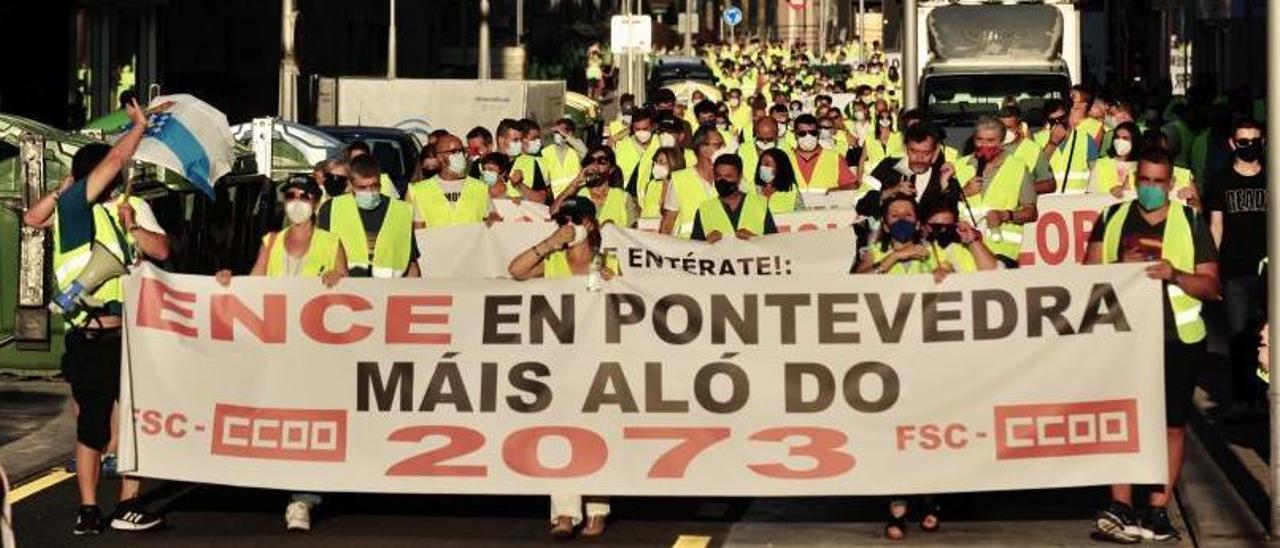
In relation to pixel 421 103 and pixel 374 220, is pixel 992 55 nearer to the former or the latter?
pixel 421 103

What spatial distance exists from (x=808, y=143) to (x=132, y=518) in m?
9.34

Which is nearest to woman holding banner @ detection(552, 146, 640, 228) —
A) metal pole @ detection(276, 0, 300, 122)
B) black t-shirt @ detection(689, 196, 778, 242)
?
black t-shirt @ detection(689, 196, 778, 242)

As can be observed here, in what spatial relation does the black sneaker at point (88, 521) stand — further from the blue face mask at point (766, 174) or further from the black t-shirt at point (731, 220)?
the blue face mask at point (766, 174)

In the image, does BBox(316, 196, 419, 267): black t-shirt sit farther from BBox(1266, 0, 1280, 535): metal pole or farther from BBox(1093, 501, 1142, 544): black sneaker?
BBox(1266, 0, 1280, 535): metal pole

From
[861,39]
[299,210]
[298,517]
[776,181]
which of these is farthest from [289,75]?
[861,39]

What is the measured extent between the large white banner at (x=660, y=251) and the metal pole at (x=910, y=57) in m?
11.0

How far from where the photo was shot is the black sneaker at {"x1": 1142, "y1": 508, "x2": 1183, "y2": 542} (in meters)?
11.8

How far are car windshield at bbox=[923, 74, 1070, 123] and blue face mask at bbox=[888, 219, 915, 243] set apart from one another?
2597 centimetres

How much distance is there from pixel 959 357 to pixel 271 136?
13635 mm

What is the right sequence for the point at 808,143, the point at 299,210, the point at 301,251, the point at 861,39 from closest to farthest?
the point at 301,251
the point at 299,210
the point at 808,143
the point at 861,39

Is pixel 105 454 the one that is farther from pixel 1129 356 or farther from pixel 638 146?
pixel 638 146

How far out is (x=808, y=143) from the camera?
20.8 metres

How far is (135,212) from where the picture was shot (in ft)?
40.5

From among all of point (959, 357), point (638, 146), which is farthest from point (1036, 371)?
point (638, 146)
